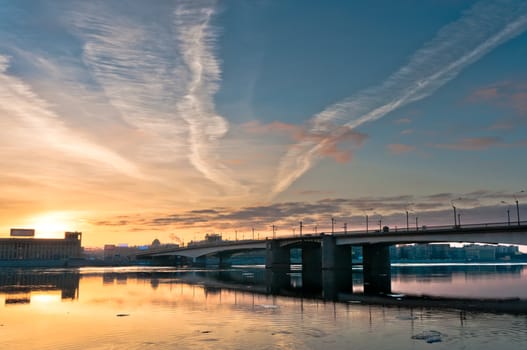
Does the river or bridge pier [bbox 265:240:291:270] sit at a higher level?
bridge pier [bbox 265:240:291:270]

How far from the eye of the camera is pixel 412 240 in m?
110

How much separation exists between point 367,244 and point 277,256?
46.3m

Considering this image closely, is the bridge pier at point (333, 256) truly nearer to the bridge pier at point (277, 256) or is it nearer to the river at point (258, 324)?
the bridge pier at point (277, 256)

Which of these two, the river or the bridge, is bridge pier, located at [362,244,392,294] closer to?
the bridge

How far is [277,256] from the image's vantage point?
545ft

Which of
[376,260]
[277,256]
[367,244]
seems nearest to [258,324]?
[367,244]

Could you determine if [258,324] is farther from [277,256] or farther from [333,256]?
[277,256]

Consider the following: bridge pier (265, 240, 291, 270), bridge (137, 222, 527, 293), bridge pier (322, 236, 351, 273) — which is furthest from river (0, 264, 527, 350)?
bridge pier (265, 240, 291, 270)

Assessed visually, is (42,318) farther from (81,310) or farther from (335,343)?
(335,343)

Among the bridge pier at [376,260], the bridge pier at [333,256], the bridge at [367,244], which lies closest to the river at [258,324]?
the bridge at [367,244]

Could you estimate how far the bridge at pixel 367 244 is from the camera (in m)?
85.6

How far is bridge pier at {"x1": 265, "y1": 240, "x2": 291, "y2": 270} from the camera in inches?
6501

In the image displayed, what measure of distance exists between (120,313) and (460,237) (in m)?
72.5

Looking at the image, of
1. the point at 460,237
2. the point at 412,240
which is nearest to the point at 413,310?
the point at 460,237
